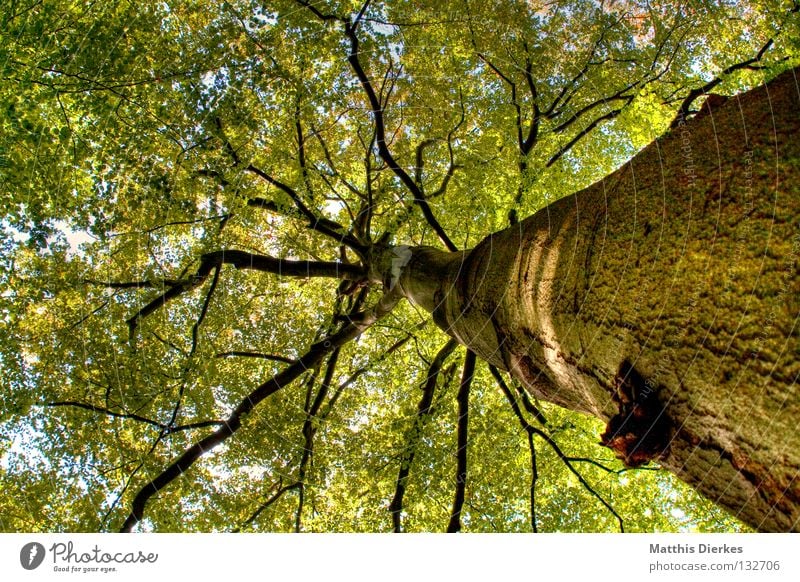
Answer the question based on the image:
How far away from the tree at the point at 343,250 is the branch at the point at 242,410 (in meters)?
0.04

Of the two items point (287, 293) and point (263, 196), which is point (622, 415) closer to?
point (263, 196)

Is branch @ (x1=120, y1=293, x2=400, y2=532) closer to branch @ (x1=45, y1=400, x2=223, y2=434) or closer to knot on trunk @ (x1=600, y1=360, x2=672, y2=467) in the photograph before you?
branch @ (x1=45, y1=400, x2=223, y2=434)

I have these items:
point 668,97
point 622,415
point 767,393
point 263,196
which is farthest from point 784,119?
point 668,97

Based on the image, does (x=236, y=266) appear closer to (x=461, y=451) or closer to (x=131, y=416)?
(x=131, y=416)

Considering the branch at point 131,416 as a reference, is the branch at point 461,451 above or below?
below

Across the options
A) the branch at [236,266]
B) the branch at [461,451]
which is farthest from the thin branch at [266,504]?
the branch at [236,266]

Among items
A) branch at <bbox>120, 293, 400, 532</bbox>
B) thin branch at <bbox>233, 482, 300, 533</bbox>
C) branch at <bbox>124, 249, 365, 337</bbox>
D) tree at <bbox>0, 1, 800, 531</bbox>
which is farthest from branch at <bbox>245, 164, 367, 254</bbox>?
thin branch at <bbox>233, 482, 300, 533</bbox>

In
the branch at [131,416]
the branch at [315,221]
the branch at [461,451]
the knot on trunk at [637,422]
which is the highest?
the branch at [315,221]

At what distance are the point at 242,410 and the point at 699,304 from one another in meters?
5.52

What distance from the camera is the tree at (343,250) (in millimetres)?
2828

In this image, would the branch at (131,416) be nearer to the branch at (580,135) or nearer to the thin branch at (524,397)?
the thin branch at (524,397)

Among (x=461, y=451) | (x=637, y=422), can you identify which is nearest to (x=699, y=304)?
(x=637, y=422)

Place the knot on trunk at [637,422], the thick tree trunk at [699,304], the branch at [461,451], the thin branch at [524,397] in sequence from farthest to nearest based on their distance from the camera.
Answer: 1. the thin branch at [524,397]
2. the branch at [461,451]
3. the knot on trunk at [637,422]
4. the thick tree trunk at [699,304]

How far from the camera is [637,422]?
1956 mm
